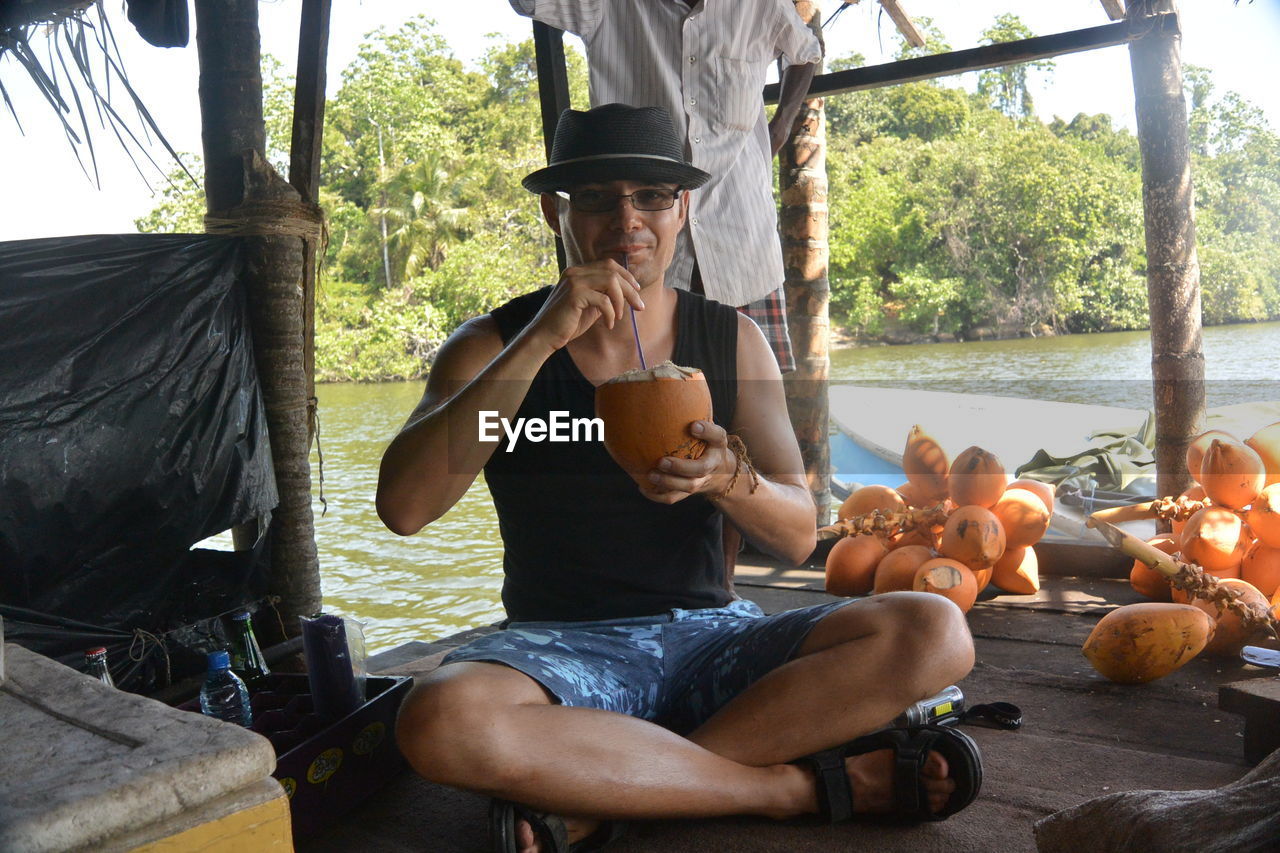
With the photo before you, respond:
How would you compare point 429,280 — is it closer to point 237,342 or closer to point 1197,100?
point 237,342

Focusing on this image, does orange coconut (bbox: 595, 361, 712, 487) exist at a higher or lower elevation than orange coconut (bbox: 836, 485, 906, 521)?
higher

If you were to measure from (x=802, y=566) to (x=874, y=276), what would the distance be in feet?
114

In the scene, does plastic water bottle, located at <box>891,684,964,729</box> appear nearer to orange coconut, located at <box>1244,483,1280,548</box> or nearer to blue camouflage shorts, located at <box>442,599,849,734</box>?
blue camouflage shorts, located at <box>442,599,849,734</box>

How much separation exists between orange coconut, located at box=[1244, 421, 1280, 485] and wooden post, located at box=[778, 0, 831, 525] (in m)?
1.45

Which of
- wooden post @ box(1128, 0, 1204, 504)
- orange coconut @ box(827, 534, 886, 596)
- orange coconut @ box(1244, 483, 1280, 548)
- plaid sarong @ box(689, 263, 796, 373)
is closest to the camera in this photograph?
orange coconut @ box(1244, 483, 1280, 548)

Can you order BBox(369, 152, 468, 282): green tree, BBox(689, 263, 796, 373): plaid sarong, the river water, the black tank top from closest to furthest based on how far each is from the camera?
the black tank top → BBox(689, 263, 796, 373): plaid sarong → the river water → BBox(369, 152, 468, 282): green tree

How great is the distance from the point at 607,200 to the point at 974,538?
4.94 ft

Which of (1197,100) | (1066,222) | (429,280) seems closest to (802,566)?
(429,280)

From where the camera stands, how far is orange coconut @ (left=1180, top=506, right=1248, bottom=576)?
7.89 feet

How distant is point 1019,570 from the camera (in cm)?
274

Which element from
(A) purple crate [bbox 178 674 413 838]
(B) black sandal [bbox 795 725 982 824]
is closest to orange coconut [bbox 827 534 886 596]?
(B) black sandal [bbox 795 725 982 824]

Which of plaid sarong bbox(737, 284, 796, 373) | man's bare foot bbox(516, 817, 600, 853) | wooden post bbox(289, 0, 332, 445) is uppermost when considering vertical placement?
wooden post bbox(289, 0, 332, 445)

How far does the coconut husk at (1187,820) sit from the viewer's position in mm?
1000

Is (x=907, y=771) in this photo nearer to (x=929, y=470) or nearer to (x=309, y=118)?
(x=929, y=470)
